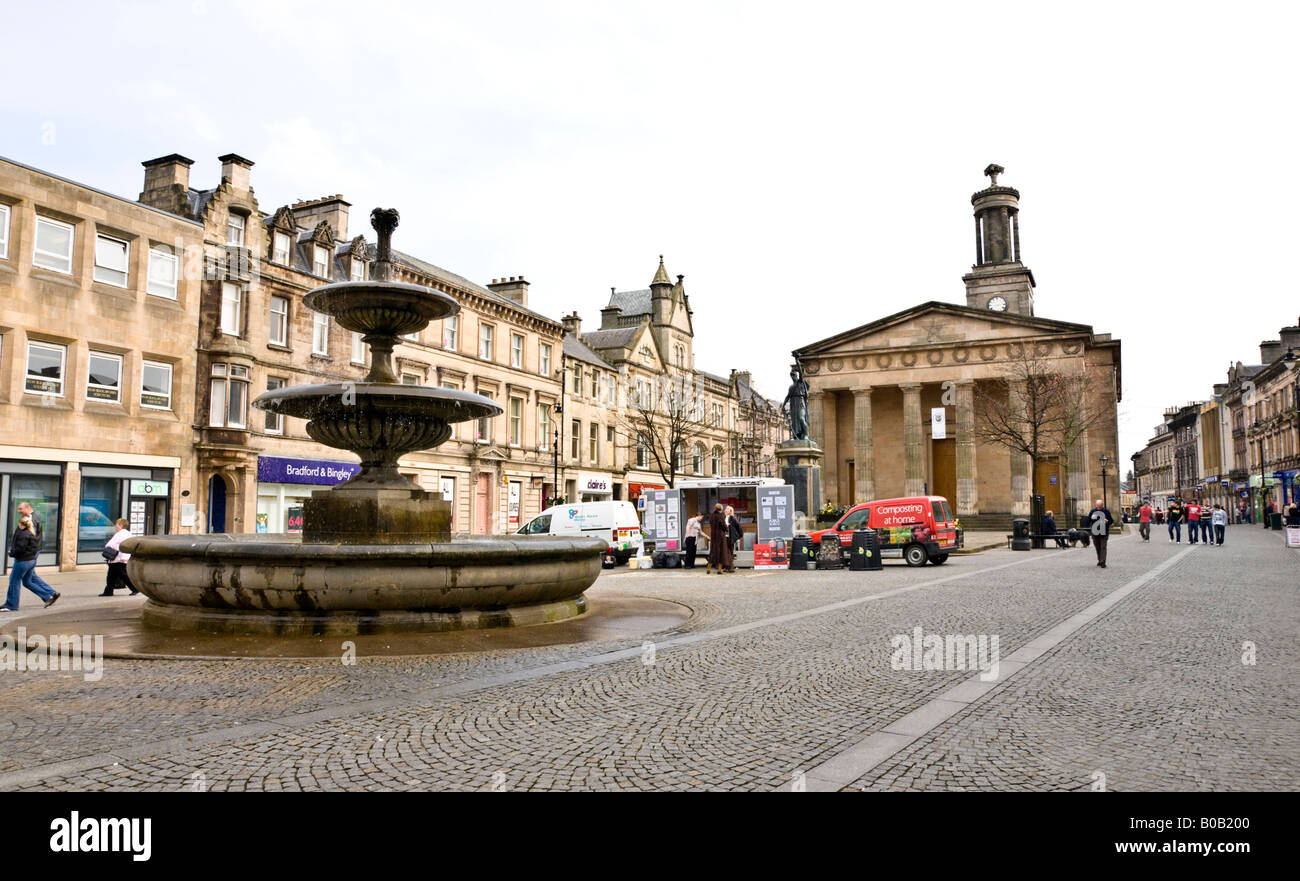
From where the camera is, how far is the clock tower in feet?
211

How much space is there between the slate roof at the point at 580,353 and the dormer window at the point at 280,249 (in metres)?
19.2

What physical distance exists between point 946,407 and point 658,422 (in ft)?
62.8

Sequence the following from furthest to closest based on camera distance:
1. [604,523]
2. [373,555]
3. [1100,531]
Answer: [604,523], [1100,531], [373,555]

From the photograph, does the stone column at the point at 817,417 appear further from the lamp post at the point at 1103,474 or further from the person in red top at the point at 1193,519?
the person in red top at the point at 1193,519

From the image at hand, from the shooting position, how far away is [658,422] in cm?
5797

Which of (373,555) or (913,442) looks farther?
(913,442)

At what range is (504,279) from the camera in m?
46.4

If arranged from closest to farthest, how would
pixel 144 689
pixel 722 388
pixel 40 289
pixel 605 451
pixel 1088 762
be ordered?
pixel 1088 762
pixel 144 689
pixel 40 289
pixel 605 451
pixel 722 388

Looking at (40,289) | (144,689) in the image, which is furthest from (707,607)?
(40,289)

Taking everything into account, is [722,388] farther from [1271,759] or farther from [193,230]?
[1271,759]

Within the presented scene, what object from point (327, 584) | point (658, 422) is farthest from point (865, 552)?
point (658, 422)

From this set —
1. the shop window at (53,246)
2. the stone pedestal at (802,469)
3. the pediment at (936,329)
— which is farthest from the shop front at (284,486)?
the pediment at (936,329)

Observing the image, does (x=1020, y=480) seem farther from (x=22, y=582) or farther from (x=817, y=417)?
(x=22, y=582)

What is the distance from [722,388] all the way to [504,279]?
27369 millimetres
